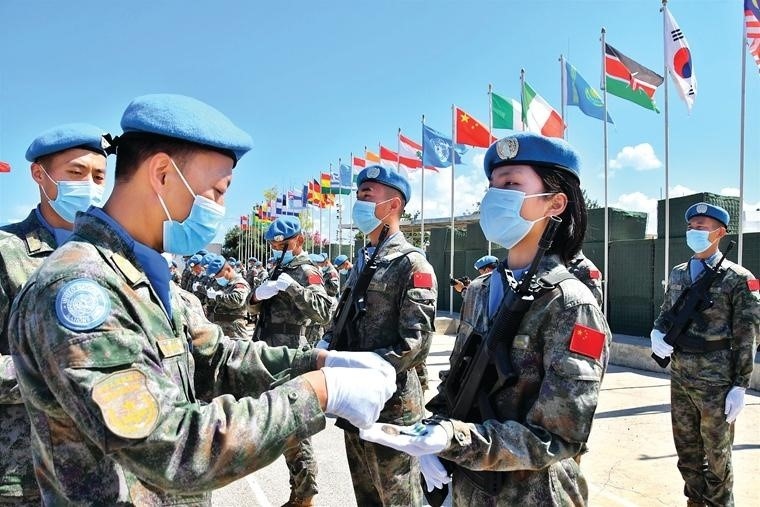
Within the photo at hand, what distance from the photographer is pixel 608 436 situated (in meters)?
5.70

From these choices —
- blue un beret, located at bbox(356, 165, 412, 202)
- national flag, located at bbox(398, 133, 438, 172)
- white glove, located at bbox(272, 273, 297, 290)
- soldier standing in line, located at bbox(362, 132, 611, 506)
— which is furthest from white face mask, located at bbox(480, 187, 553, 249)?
national flag, located at bbox(398, 133, 438, 172)

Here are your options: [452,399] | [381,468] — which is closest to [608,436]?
[381,468]

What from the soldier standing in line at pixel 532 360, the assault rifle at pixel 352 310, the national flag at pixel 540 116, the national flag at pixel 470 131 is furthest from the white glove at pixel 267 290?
the national flag at pixel 470 131

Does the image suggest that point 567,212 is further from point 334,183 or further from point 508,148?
point 334,183

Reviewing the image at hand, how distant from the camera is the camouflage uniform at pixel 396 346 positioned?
2.99 metres

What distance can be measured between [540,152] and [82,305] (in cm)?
159

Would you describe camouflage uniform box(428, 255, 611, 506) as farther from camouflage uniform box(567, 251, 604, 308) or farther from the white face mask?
camouflage uniform box(567, 251, 604, 308)

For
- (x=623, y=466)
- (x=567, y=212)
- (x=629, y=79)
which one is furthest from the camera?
(x=629, y=79)

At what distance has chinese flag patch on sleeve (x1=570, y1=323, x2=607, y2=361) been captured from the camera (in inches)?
66.1

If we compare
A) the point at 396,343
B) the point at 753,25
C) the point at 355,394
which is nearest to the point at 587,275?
the point at 396,343

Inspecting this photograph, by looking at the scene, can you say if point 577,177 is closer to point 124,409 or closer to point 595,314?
point 595,314

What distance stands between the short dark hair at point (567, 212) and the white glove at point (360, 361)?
2.64ft

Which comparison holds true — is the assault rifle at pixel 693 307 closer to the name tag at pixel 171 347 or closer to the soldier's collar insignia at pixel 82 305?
the name tag at pixel 171 347

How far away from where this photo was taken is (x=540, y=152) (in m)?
2.00
